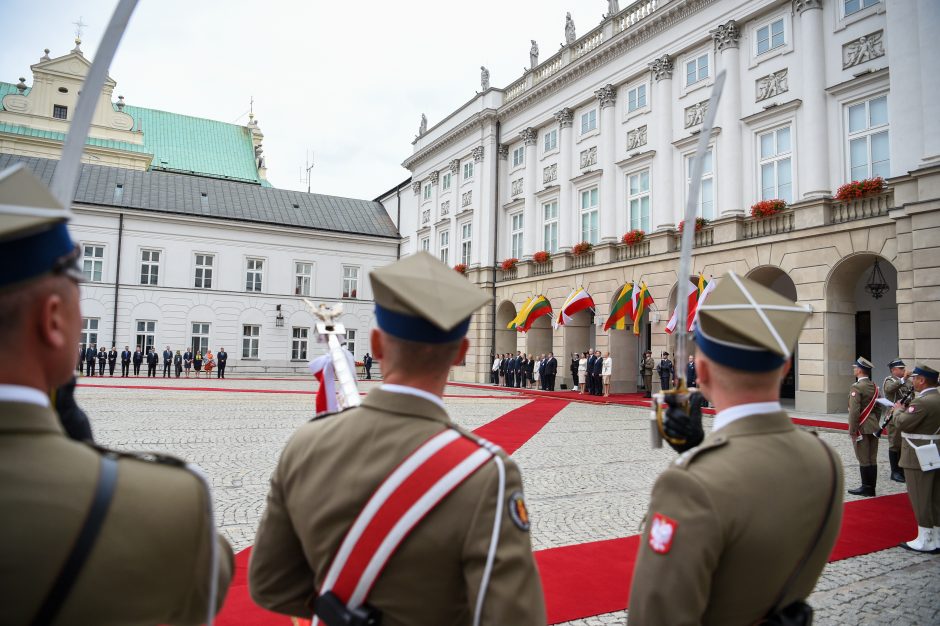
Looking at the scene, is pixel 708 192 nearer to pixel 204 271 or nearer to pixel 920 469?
pixel 920 469

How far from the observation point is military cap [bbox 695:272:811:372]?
195cm

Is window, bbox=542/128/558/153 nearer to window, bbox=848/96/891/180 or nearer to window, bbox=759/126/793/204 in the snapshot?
window, bbox=759/126/793/204

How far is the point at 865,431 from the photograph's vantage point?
7738 mm

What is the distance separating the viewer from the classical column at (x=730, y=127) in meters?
18.9

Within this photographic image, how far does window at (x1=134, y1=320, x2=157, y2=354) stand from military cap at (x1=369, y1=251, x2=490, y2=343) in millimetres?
35031

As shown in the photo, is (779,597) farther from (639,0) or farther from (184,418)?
(639,0)

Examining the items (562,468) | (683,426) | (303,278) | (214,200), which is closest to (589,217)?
(562,468)

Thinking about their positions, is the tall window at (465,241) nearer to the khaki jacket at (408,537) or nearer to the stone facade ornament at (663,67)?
the stone facade ornament at (663,67)

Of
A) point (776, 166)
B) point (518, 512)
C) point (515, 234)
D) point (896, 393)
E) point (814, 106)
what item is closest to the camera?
point (518, 512)

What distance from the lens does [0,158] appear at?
3519 centimetres

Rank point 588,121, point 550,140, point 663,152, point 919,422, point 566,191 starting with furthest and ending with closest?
point 550,140
point 566,191
point 588,121
point 663,152
point 919,422

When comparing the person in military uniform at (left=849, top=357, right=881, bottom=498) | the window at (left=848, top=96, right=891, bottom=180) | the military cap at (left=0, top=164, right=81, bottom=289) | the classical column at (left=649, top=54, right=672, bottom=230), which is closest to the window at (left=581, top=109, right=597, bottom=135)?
the classical column at (left=649, top=54, right=672, bottom=230)

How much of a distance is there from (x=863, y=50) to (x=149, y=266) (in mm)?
32552

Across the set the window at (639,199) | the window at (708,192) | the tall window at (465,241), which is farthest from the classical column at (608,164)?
the tall window at (465,241)
